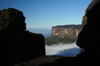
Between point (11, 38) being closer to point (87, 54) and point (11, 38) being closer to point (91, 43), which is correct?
point (87, 54)

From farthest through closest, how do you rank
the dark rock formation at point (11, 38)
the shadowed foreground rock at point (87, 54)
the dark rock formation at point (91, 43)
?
1. the dark rock formation at point (11, 38)
2. the dark rock formation at point (91, 43)
3. the shadowed foreground rock at point (87, 54)

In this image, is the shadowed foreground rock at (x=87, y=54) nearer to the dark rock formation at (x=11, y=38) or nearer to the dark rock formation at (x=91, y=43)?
→ the dark rock formation at (x=91, y=43)

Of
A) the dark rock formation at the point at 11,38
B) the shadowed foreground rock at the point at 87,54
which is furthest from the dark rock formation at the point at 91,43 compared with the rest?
the dark rock formation at the point at 11,38

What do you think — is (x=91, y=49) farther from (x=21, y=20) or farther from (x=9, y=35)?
(x=21, y=20)

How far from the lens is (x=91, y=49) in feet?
38.2

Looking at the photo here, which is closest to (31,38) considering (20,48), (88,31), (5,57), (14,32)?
(20,48)

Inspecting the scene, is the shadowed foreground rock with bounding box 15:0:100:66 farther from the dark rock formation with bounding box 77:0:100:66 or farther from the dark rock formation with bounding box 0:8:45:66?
the dark rock formation with bounding box 0:8:45:66

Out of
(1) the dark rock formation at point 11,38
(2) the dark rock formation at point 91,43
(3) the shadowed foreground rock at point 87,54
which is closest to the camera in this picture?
(3) the shadowed foreground rock at point 87,54

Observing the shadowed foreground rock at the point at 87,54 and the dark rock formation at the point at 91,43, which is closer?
the shadowed foreground rock at the point at 87,54

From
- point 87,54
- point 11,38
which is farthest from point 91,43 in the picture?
point 11,38

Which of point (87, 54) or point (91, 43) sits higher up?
point (91, 43)

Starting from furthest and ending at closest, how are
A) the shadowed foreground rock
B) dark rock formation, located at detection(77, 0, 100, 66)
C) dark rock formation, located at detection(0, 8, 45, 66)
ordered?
dark rock formation, located at detection(0, 8, 45, 66)
dark rock formation, located at detection(77, 0, 100, 66)
the shadowed foreground rock

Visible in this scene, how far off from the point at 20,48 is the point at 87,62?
115 feet

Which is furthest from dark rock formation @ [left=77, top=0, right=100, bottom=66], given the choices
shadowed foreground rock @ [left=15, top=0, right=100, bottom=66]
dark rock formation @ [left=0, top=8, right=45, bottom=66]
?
dark rock formation @ [left=0, top=8, right=45, bottom=66]
